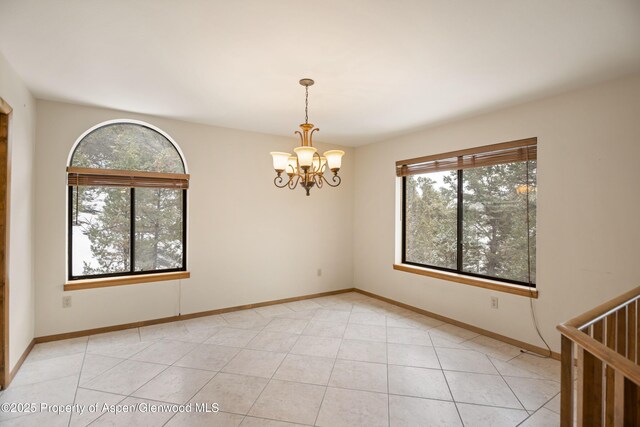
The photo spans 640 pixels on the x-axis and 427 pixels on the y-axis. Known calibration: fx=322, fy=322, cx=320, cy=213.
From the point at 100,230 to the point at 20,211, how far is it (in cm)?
90

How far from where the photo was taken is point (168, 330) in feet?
12.2

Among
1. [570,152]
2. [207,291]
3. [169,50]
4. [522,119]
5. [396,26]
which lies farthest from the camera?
[207,291]

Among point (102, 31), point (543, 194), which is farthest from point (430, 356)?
point (102, 31)

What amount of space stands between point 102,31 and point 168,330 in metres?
3.04

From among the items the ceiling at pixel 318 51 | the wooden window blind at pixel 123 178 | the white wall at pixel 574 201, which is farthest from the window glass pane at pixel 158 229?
the white wall at pixel 574 201

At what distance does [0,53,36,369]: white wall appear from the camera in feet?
8.60

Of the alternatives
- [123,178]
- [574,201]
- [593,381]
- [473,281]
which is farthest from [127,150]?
[574,201]

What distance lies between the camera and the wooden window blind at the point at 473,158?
332 cm

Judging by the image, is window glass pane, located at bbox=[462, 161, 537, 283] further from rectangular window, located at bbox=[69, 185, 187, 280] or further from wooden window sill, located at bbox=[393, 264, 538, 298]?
rectangular window, located at bbox=[69, 185, 187, 280]

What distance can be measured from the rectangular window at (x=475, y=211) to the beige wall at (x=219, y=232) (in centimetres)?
131

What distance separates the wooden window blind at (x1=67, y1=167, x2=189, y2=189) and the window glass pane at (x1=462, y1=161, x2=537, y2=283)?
3.60m

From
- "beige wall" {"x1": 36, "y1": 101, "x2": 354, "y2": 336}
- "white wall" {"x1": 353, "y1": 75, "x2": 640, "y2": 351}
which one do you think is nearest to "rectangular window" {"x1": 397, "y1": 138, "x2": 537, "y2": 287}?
"white wall" {"x1": 353, "y1": 75, "x2": 640, "y2": 351}

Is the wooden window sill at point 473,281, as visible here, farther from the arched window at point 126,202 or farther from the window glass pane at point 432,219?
the arched window at point 126,202

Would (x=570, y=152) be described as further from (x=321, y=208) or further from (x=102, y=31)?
(x=102, y=31)
